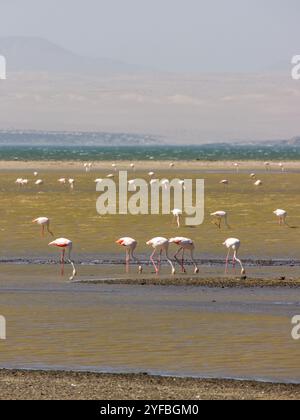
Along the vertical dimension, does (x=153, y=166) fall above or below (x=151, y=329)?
below

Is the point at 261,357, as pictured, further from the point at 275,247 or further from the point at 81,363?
the point at 275,247

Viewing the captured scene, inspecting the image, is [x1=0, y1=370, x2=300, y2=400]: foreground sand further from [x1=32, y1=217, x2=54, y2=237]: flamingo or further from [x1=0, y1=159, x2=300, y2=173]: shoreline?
[x1=0, y1=159, x2=300, y2=173]: shoreline

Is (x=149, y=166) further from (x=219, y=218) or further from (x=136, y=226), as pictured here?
(x=136, y=226)

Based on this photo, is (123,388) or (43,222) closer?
(123,388)

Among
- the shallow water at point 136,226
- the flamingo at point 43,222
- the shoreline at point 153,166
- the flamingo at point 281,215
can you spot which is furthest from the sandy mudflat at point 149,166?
the flamingo at point 43,222

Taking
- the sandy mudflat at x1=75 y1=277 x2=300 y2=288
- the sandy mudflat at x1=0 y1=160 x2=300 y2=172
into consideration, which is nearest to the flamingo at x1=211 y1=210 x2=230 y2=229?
the sandy mudflat at x1=75 y1=277 x2=300 y2=288

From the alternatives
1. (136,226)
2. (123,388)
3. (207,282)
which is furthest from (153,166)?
(123,388)

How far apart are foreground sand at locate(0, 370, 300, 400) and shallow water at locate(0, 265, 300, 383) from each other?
2.38 ft

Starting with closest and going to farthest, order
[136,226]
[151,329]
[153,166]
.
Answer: [151,329], [136,226], [153,166]

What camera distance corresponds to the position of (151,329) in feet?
66.1

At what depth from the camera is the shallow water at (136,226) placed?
3288 cm

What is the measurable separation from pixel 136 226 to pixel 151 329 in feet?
61.5

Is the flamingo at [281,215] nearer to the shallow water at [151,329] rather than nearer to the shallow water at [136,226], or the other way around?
the shallow water at [136,226]

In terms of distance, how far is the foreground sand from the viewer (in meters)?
14.7
